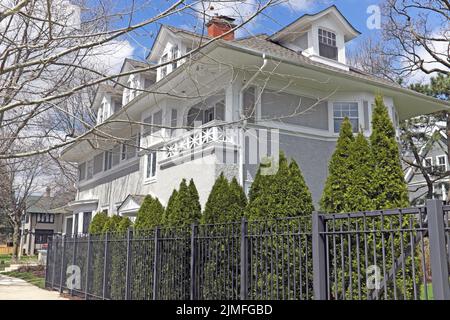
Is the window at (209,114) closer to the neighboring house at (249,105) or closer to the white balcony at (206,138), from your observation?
the neighboring house at (249,105)

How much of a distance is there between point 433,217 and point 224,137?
9627 millimetres

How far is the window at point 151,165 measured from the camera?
17.6 meters

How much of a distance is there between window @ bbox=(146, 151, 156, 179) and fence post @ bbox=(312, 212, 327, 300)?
1295 cm

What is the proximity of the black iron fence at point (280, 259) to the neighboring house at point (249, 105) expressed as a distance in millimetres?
3177

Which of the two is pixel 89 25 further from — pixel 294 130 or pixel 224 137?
pixel 294 130

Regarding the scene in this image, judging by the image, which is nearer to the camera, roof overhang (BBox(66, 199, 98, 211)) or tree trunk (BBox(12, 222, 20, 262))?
roof overhang (BBox(66, 199, 98, 211))

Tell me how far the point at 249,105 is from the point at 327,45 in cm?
567

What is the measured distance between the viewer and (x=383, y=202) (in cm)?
752

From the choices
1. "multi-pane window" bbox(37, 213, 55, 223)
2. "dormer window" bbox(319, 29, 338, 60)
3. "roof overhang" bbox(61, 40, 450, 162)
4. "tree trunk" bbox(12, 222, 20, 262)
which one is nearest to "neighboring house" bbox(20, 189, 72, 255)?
"multi-pane window" bbox(37, 213, 55, 223)

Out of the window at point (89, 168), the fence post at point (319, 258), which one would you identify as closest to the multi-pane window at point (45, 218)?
the window at point (89, 168)

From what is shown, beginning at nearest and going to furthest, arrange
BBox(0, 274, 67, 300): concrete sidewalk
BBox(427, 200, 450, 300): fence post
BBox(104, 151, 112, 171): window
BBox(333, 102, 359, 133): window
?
BBox(427, 200, 450, 300): fence post, BBox(0, 274, 67, 300): concrete sidewalk, BBox(333, 102, 359, 133): window, BBox(104, 151, 112, 171): window

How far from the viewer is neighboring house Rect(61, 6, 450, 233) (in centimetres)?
1294

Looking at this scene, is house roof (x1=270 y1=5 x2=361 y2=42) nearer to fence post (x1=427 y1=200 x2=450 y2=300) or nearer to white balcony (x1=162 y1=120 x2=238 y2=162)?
white balcony (x1=162 y1=120 x2=238 y2=162)

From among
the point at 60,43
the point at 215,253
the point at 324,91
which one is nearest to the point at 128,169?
the point at 324,91
